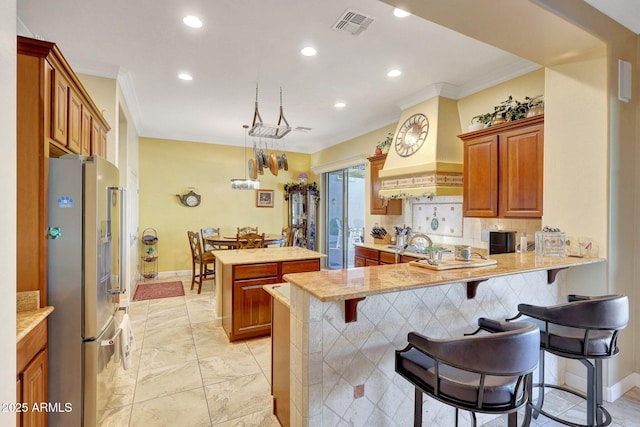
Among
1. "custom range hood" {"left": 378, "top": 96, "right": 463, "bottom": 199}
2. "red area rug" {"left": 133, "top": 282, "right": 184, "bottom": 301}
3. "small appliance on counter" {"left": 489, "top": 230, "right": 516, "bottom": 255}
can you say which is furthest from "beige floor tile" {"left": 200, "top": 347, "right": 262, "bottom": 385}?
"custom range hood" {"left": 378, "top": 96, "right": 463, "bottom": 199}

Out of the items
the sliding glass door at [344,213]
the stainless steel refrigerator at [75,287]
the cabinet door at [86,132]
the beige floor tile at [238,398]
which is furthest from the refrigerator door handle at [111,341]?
the sliding glass door at [344,213]

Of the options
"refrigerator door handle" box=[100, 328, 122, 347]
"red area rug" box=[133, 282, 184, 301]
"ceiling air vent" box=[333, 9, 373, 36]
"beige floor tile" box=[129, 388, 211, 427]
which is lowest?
"beige floor tile" box=[129, 388, 211, 427]

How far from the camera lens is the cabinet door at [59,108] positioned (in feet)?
6.13

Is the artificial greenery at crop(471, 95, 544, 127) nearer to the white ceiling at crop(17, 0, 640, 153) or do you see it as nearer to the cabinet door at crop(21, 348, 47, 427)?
the white ceiling at crop(17, 0, 640, 153)

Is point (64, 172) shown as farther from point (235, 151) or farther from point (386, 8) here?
point (235, 151)

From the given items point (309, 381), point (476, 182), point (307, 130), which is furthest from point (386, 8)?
point (307, 130)

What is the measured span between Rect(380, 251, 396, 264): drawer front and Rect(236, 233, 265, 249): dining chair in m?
1.90

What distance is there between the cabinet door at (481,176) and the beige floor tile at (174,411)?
10.7 ft

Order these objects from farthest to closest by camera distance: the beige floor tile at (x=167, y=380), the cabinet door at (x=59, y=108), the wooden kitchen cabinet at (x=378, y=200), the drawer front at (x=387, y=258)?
the wooden kitchen cabinet at (x=378, y=200) < the drawer front at (x=387, y=258) < the beige floor tile at (x=167, y=380) < the cabinet door at (x=59, y=108)

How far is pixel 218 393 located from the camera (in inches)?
98.1

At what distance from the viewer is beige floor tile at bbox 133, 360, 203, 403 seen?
2.50 m

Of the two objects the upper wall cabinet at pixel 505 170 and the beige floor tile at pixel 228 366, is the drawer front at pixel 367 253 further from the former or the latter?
the beige floor tile at pixel 228 366

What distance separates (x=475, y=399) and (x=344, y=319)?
2.25 feet

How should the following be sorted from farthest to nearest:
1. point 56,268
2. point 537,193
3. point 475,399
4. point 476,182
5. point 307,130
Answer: point 307,130 → point 476,182 → point 537,193 → point 56,268 → point 475,399
